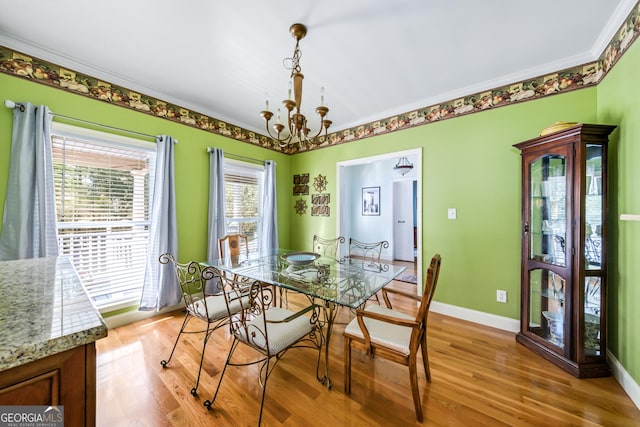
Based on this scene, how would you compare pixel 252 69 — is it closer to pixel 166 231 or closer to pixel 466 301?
pixel 166 231

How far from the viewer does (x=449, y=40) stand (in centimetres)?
196

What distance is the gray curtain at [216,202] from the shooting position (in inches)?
127

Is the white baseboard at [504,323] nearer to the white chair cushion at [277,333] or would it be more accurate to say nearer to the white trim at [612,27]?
the white chair cushion at [277,333]

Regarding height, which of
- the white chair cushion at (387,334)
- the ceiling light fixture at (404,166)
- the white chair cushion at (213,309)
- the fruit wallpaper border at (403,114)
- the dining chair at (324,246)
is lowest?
the white chair cushion at (387,334)

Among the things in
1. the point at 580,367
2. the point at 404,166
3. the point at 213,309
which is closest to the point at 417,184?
the point at 404,166

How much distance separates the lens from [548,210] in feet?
7.07

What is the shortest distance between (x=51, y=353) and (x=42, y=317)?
0.23 meters

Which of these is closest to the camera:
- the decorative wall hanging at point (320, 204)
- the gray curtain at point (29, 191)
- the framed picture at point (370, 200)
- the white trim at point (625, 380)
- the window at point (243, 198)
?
the white trim at point (625, 380)

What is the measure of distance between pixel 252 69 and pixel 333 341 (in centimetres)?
278

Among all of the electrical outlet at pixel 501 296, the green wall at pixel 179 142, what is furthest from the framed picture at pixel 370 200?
the electrical outlet at pixel 501 296

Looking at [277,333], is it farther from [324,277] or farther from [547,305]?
[547,305]

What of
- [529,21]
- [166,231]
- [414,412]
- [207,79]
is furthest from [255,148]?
[414,412]

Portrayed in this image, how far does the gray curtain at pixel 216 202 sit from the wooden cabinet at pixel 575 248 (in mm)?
3499

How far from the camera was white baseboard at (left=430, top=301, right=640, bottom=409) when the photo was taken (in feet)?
5.22
